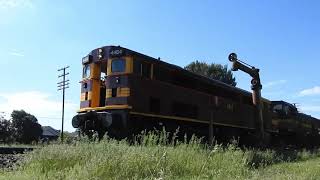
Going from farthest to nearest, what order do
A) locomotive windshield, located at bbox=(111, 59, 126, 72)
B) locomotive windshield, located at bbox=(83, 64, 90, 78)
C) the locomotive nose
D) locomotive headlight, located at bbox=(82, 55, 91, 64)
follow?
locomotive windshield, located at bbox=(83, 64, 90, 78) < locomotive headlight, located at bbox=(82, 55, 91, 64) < locomotive windshield, located at bbox=(111, 59, 126, 72) < the locomotive nose

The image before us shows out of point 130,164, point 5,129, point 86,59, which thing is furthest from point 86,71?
point 5,129

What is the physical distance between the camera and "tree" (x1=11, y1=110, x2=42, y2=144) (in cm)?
6638

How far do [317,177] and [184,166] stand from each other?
3.11 metres

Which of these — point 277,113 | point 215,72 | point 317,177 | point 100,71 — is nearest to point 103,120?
point 100,71

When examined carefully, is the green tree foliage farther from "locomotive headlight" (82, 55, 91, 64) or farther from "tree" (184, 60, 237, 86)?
"locomotive headlight" (82, 55, 91, 64)

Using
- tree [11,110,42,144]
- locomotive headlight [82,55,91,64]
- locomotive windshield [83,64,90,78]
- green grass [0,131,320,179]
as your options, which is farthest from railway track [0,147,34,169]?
tree [11,110,42,144]

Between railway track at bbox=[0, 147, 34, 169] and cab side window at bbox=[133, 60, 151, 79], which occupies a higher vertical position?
cab side window at bbox=[133, 60, 151, 79]

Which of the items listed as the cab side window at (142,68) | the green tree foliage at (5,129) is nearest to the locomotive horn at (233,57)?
the cab side window at (142,68)

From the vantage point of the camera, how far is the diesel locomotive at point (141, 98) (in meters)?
17.8

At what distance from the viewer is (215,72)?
70.7 meters

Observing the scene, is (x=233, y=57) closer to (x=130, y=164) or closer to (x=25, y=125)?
(x=130, y=164)

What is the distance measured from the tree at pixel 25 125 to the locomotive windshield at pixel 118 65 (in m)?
49.2

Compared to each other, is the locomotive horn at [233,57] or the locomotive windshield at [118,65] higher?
the locomotive horn at [233,57]

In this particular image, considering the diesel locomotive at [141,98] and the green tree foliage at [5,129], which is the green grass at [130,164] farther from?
the green tree foliage at [5,129]
